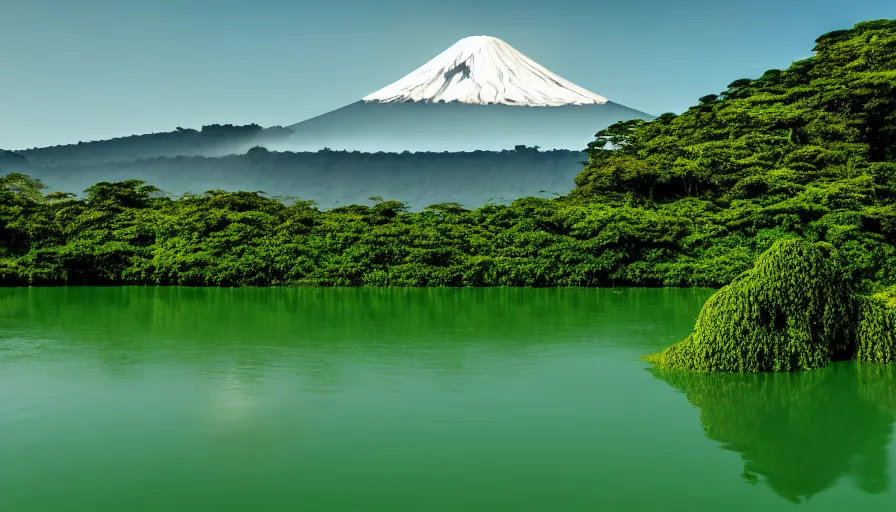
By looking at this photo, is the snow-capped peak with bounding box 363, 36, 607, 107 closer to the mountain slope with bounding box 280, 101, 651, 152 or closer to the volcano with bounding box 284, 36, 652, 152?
the volcano with bounding box 284, 36, 652, 152

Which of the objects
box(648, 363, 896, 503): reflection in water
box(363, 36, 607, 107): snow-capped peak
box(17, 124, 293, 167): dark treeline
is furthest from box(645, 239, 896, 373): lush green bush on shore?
box(17, 124, 293, 167): dark treeline

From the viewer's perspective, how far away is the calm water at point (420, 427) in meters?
3.81

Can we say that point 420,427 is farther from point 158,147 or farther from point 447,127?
point 158,147

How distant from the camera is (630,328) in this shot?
984cm

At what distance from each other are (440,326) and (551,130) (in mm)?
55388

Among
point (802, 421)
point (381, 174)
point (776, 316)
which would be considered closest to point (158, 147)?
point (381, 174)

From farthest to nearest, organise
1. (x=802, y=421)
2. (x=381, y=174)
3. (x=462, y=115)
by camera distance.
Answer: (x=381, y=174) < (x=462, y=115) < (x=802, y=421)

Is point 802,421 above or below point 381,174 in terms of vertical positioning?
below

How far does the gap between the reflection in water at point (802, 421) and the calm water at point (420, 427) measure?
2 cm

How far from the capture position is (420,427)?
495 centimetres

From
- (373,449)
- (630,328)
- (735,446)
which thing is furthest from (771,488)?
(630,328)

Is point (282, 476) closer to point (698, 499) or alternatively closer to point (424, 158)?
point (698, 499)

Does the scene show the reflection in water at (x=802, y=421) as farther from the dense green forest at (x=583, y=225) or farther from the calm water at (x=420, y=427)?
the dense green forest at (x=583, y=225)

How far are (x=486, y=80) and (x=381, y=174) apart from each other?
875 inches
